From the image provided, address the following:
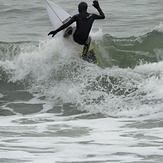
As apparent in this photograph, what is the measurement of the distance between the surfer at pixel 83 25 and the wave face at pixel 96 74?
0.97 feet

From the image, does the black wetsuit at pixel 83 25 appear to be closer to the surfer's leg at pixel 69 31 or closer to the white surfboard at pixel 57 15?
the surfer's leg at pixel 69 31

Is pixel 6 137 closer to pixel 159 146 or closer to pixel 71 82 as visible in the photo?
pixel 159 146

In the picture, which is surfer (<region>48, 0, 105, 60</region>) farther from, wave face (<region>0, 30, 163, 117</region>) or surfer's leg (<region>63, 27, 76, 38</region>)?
wave face (<region>0, 30, 163, 117</region>)

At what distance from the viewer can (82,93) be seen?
→ 9.88 metres

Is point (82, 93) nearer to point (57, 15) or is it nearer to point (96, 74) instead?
point (96, 74)

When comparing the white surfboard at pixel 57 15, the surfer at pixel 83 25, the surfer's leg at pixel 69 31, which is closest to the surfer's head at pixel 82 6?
the surfer at pixel 83 25

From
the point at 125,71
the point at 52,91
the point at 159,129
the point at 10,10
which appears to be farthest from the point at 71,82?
the point at 10,10

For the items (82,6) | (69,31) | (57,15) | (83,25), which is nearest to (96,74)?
(83,25)

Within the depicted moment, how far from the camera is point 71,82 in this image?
10.5 m

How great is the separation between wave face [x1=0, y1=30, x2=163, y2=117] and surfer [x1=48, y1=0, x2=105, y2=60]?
0.30 meters

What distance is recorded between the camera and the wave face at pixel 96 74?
30.7ft

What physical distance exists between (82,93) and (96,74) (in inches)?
29.5

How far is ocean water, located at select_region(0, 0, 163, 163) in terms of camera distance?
6.49 meters

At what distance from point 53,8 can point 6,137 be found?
5661 millimetres
